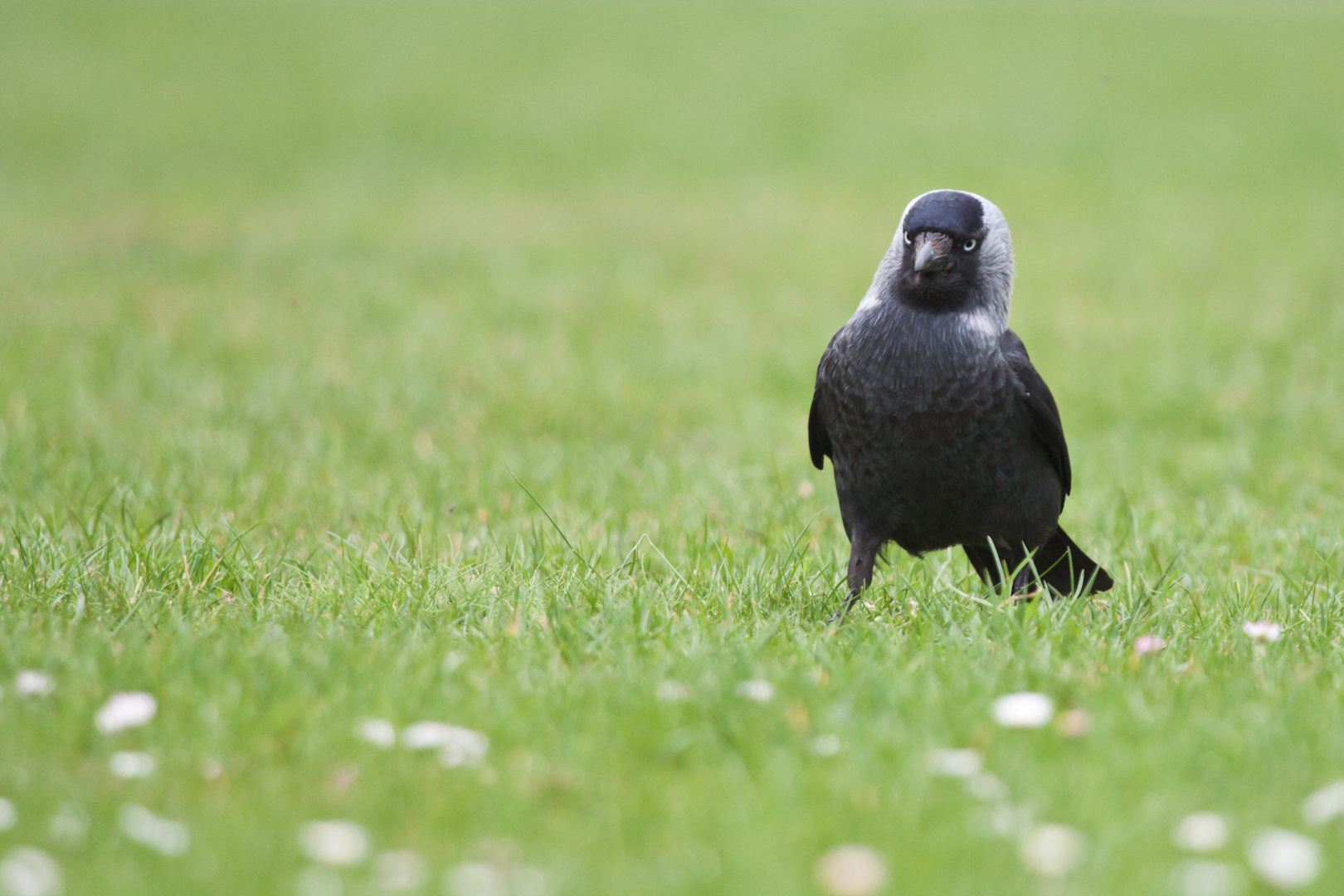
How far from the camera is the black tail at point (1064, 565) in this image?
3.83m

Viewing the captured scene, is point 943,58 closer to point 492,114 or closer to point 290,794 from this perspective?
point 492,114

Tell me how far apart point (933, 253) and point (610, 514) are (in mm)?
1553

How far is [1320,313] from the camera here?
850 cm

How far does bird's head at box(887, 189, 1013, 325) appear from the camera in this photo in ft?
11.6

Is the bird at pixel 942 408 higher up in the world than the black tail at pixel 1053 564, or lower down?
higher up

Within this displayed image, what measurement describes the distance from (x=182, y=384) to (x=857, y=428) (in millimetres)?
3961

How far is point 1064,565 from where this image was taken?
154 inches

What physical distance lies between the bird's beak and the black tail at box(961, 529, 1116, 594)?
0.82m

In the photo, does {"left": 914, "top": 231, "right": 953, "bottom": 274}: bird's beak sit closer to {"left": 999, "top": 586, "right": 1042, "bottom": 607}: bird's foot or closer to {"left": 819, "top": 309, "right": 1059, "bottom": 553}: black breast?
{"left": 819, "top": 309, "right": 1059, "bottom": 553}: black breast

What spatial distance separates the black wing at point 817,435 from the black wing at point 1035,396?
0.55 m

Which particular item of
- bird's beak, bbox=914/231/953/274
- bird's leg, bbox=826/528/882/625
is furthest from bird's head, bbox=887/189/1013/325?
bird's leg, bbox=826/528/882/625

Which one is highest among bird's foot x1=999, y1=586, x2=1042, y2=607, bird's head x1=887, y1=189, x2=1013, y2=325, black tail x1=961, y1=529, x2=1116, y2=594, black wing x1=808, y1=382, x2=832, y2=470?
bird's head x1=887, y1=189, x2=1013, y2=325

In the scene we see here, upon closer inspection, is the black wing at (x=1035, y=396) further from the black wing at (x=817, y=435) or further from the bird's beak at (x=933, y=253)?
the black wing at (x=817, y=435)

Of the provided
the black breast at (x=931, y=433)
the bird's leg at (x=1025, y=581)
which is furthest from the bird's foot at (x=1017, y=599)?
the black breast at (x=931, y=433)
